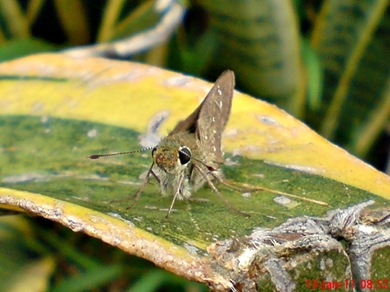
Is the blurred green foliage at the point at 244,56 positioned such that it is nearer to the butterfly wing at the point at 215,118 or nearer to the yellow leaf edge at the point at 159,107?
the yellow leaf edge at the point at 159,107

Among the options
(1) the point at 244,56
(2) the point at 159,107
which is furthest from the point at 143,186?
(1) the point at 244,56

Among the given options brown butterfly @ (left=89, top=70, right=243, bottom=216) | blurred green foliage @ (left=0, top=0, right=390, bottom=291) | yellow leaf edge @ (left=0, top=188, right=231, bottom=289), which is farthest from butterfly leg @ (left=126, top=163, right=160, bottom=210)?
blurred green foliage @ (left=0, top=0, right=390, bottom=291)

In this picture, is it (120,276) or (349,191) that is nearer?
(349,191)

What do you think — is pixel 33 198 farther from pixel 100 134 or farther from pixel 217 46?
pixel 217 46

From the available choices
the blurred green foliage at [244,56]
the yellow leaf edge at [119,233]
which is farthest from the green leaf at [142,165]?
the blurred green foliage at [244,56]

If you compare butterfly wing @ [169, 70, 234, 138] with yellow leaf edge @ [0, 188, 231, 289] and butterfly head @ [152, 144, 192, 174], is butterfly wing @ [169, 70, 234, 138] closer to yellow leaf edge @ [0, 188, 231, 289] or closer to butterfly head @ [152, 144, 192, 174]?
butterfly head @ [152, 144, 192, 174]

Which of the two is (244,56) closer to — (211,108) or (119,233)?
(211,108)

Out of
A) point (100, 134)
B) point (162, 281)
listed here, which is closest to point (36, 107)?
point (100, 134)

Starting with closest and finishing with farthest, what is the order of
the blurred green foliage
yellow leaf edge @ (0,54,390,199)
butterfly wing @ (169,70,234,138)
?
yellow leaf edge @ (0,54,390,199), butterfly wing @ (169,70,234,138), the blurred green foliage
